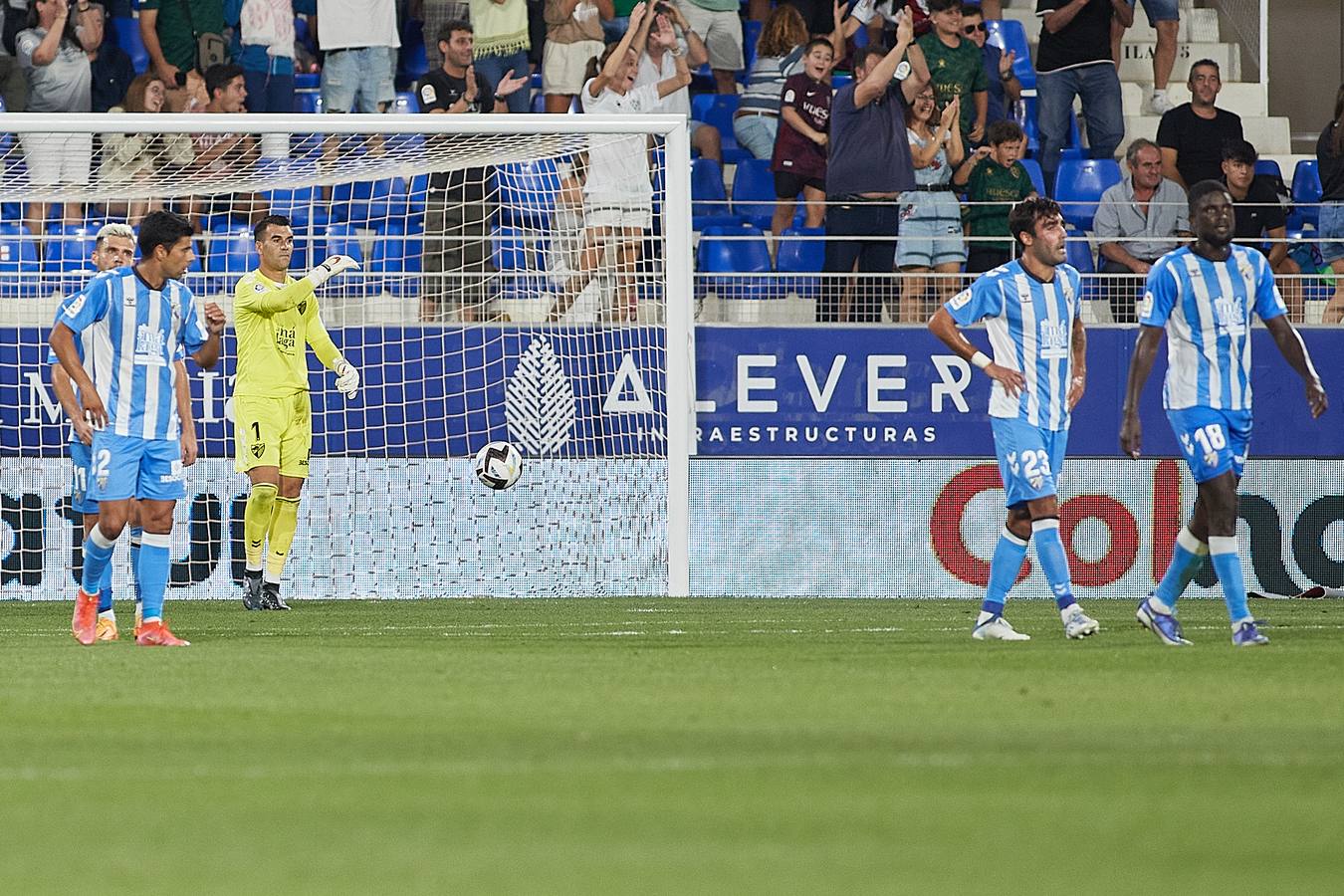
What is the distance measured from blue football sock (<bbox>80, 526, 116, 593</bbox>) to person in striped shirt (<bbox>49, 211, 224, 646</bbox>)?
0.05 ft

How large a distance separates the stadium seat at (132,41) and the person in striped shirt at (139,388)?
8.68 metres

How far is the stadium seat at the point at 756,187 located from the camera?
16.1 m

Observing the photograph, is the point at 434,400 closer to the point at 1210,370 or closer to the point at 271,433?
the point at 271,433

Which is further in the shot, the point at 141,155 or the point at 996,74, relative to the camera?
the point at 996,74

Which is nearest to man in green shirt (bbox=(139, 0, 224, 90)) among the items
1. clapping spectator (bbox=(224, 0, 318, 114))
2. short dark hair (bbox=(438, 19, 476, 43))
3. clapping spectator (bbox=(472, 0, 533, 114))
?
clapping spectator (bbox=(224, 0, 318, 114))

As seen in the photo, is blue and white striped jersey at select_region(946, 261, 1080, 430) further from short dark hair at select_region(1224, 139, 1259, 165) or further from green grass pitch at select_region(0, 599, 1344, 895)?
short dark hair at select_region(1224, 139, 1259, 165)

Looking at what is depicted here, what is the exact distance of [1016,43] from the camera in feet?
59.2

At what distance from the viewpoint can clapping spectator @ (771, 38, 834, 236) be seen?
15.4 meters

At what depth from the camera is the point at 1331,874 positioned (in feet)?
11.5

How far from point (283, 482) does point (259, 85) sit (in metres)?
5.04

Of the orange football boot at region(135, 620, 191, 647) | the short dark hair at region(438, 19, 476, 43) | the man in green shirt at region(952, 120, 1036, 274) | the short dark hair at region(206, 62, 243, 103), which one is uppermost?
the short dark hair at region(438, 19, 476, 43)

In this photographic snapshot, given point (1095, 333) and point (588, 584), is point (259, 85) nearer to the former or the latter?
point (588, 584)

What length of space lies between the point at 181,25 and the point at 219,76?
5.11ft

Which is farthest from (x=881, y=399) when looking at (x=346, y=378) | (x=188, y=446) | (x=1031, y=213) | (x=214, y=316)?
(x=188, y=446)
